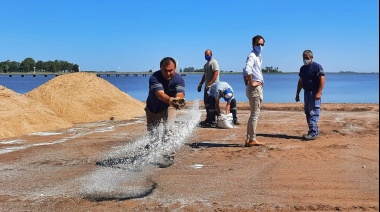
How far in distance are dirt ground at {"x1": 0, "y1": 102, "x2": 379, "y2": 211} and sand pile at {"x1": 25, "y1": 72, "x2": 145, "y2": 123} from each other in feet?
15.4

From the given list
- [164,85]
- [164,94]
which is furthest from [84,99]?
[164,94]

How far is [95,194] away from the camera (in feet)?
17.3

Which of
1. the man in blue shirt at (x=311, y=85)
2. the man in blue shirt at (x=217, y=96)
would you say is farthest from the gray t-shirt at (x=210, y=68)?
the man in blue shirt at (x=311, y=85)

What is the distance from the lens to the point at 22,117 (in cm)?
1170

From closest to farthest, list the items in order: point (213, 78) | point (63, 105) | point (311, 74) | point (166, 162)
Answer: point (166, 162), point (311, 74), point (213, 78), point (63, 105)

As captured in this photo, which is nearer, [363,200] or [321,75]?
[363,200]

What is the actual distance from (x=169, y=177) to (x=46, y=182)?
5.53 ft

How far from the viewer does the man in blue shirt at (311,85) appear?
28.9 ft

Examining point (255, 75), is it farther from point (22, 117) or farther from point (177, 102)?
point (22, 117)

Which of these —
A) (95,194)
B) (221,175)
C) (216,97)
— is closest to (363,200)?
(221,175)

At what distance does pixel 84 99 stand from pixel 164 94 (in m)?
10.2

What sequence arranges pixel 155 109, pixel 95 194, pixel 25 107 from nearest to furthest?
pixel 95 194, pixel 155 109, pixel 25 107

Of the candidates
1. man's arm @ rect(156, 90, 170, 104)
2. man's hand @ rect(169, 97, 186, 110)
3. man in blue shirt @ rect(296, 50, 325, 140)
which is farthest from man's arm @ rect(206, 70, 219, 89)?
man's hand @ rect(169, 97, 186, 110)

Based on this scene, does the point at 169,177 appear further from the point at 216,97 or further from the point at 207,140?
the point at 216,97
